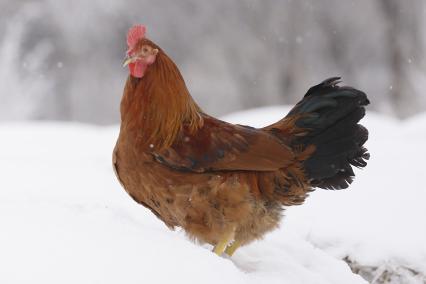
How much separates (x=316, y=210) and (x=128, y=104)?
2.03m

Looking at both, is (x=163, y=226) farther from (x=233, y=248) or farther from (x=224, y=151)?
(x=224, y=151)

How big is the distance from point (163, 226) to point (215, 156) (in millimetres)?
725

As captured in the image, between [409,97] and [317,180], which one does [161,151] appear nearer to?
[317,180]

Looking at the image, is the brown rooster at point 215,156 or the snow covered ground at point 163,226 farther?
the brown rooster at point 215,156

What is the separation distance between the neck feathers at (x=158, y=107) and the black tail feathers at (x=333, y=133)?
75 centimetres

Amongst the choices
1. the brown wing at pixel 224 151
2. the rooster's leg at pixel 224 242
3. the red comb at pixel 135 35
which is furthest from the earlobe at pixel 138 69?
the rooster's leg at pixel 224 242

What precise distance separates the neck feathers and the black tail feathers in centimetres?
75

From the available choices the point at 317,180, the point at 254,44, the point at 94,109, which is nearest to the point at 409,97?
the point at 254,44

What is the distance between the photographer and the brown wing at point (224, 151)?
3.74 metres

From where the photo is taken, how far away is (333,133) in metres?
4.13

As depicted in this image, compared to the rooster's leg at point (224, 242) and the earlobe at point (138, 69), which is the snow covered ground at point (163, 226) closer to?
the rooster's leg at point (224, 242)

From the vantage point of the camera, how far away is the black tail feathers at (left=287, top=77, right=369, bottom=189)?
161 inches

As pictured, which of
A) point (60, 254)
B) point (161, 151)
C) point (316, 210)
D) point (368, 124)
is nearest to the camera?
point (60, 254)

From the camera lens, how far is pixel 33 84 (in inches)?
595
